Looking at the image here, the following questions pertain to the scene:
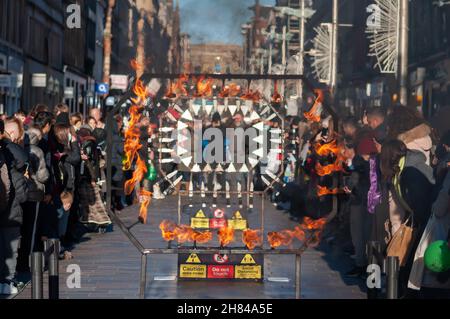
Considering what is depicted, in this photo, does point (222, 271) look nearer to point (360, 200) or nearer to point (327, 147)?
point (327, 147)

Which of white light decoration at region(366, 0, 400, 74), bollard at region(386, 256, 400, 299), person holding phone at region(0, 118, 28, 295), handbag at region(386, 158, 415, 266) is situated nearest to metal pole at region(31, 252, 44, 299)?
bollard at region(386, 256, 400, 299)

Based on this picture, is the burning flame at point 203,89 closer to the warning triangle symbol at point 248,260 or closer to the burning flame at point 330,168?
the burning flame at point 330,168

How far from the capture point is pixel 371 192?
47.3 feet

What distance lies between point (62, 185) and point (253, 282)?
4168 mm

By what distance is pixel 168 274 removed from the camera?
15086 mm

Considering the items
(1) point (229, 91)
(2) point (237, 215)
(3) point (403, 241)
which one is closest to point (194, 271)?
(1) point (229, 91)

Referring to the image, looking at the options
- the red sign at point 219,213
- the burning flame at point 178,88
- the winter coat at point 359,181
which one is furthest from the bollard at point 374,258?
the red sign at point 219,213

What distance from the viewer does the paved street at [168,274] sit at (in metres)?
13.4

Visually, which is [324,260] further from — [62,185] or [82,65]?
[82,65]

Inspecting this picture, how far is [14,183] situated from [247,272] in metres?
2.71

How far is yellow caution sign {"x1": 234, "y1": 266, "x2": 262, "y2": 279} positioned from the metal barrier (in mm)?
4205

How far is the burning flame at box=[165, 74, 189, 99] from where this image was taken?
1252 cm

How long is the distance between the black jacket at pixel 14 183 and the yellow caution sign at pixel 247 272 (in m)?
2.41

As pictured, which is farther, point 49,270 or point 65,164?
point 65,164
